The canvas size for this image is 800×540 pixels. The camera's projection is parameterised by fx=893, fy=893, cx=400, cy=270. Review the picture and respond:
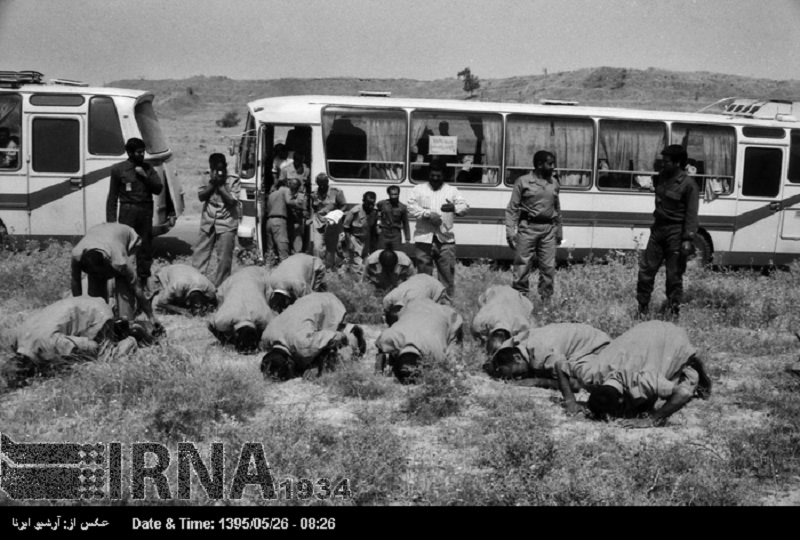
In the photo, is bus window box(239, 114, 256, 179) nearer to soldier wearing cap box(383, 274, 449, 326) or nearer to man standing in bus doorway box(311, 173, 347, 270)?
man standing in bus doorway box(311, 173, 347, 270)

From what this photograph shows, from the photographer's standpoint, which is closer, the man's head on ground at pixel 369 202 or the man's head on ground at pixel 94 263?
the man's head on ground at pixel 94 263

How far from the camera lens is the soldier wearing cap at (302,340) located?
8133mm

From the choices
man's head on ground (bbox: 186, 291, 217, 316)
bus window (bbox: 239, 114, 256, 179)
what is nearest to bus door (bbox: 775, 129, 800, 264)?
bus window (bbox: 239, 114, 256, 179)

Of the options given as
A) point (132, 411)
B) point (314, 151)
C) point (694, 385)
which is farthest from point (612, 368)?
point (314, 151)

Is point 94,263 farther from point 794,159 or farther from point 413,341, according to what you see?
point 794,159

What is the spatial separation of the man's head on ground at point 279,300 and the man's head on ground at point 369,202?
3095 millimetres

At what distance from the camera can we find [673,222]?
33.0ft

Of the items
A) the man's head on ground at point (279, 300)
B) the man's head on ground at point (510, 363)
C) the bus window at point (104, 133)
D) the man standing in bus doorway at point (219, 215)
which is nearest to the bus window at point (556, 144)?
the man standing in bus doorway at point (219, 215)

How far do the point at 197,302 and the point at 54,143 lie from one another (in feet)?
15.9

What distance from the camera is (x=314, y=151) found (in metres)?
13.9

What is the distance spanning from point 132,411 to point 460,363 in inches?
122

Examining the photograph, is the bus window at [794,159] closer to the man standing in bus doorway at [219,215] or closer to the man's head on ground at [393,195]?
the man's head on ground at [393,195]

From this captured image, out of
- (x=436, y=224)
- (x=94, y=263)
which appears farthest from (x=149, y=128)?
(x=94, y=263)

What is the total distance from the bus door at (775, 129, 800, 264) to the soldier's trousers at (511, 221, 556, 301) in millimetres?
6297
